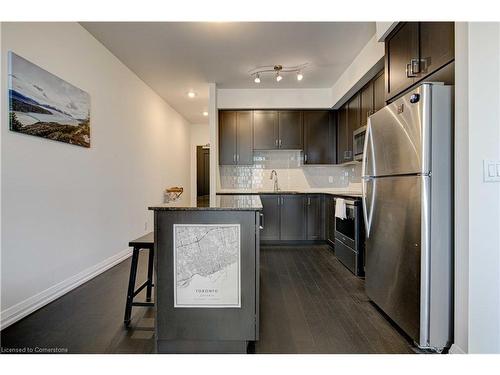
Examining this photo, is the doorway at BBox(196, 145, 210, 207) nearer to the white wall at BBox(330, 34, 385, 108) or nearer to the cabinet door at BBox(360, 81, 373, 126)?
the white wall at BBox(330, 34, 385, 108)

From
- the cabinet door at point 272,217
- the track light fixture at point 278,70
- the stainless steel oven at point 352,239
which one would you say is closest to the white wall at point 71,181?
the track light fixture at point 278,70

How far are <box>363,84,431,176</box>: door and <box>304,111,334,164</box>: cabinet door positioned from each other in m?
2.60

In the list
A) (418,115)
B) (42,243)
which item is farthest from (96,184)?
(418,115)

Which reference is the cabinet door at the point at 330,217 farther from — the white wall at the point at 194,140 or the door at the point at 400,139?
the white wall at the point at 194,140

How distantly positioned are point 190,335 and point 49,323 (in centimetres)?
120

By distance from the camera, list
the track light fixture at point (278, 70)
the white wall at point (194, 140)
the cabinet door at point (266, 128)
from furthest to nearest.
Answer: the white wall at point (194, 140)
the cabinet door at point (266, 128)
the track light fixture at point (278, 70)

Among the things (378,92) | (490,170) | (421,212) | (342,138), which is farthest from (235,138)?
(490,170)

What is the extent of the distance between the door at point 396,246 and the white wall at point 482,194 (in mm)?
254

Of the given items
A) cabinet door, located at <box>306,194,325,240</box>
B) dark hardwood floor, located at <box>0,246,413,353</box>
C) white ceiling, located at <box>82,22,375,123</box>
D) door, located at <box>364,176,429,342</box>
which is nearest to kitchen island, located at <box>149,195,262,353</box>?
dark hardwood floor, located at <box>0,246,413,353</box>

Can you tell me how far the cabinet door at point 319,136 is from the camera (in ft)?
16.2

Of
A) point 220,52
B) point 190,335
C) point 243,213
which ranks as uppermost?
point 220,52
